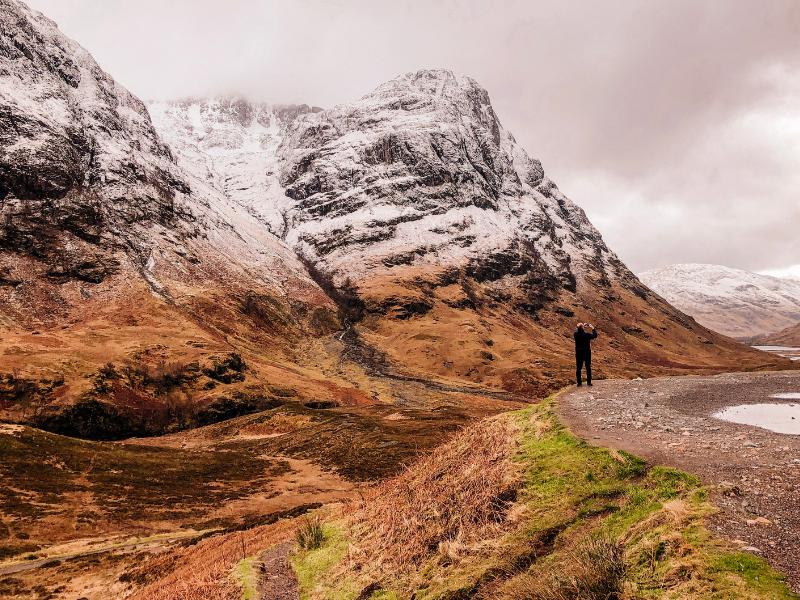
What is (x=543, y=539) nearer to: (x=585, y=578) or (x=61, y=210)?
(x=585, y=578)

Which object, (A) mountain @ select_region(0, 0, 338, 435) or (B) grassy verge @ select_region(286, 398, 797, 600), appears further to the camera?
(A) mountain @ select_region(0, 0, 338, 435)

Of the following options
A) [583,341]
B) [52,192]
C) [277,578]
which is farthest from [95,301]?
[583,341]

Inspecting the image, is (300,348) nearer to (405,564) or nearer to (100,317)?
(100,317)

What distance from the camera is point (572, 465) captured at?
1187 cm

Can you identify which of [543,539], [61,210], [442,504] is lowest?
[442,504]

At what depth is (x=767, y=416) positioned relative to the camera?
50.2ft

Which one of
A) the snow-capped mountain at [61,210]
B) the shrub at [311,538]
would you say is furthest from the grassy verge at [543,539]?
the snow-capped mountain at [61,210]

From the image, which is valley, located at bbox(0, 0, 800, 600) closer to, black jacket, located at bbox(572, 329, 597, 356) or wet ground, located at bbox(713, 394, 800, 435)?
black jacket, located at bbox(572, 329, 597, 356)

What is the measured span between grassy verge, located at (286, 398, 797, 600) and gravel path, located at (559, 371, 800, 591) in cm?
44

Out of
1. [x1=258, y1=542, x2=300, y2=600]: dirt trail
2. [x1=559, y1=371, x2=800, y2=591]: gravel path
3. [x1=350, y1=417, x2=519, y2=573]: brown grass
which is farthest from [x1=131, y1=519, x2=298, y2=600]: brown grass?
[x1=559, y1=371, x2=800, y2=591]: gravel path

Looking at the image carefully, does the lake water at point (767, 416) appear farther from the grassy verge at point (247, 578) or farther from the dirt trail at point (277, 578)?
the grassy verge at point (247, 578)

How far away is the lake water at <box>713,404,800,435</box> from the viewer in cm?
1350

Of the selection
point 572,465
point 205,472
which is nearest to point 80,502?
point 205,472

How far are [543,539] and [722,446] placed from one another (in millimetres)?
5182
